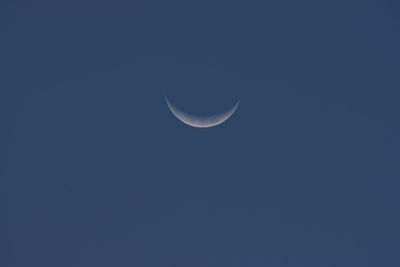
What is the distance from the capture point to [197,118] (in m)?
23.6

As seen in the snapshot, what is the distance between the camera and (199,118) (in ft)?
77.5

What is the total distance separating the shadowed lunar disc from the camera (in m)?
23.6

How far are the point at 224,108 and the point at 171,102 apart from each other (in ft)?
7.42

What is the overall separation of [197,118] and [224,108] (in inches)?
58.8

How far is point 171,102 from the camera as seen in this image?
80.7 ft

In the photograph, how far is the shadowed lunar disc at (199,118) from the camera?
2364cm

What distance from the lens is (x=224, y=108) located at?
2447cm

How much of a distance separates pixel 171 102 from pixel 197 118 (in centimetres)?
164
